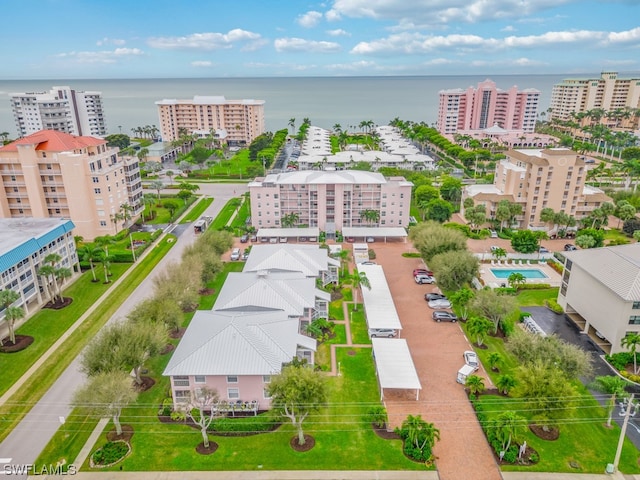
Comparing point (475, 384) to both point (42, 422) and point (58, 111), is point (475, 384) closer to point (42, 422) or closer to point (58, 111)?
point (42, 422)

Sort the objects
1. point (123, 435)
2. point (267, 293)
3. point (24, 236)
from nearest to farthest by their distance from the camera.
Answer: point (123, 435), point (267, 293), point (24, 236)

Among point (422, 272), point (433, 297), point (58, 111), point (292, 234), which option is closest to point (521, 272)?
point (422, 272)

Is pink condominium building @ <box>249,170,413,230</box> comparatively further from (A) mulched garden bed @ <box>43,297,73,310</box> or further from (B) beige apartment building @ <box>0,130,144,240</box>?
(A) mulched garden bed @ <box>43,297,73,310</box>

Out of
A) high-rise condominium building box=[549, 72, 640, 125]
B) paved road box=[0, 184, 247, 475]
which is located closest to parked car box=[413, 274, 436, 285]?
paved road box=[0, 184, 247, 475]

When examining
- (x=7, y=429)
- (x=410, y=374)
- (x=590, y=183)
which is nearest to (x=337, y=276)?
(x=410, y=374)

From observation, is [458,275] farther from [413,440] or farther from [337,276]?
[413,440]
